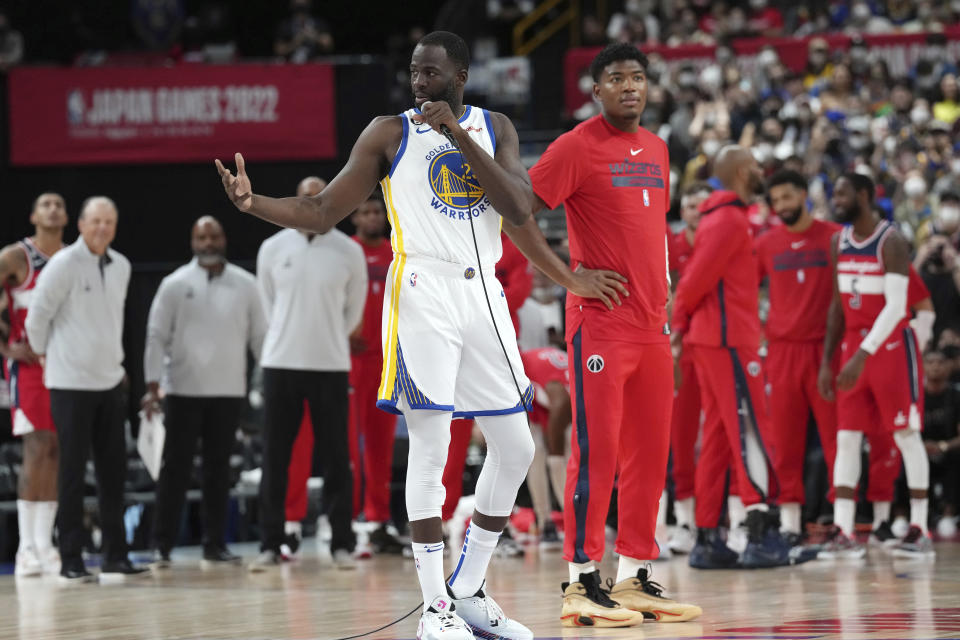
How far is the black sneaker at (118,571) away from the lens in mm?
7766

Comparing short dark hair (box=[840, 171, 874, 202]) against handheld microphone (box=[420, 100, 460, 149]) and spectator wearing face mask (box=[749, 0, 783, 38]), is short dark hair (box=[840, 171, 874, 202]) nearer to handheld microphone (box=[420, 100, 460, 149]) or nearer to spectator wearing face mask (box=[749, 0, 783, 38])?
handheld microphone (box=[420, 100, 460, 149])

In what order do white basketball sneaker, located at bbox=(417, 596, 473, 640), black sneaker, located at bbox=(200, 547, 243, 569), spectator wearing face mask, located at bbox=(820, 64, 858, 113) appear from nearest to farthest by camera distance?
white basketball sneaker, located at bbox=(417, 596, 473, 640) → black sneaker, located at bbox=(200, 547, 243, 569) → spectator wearing face mask, located at bbox=(820, 64, 858, 113)

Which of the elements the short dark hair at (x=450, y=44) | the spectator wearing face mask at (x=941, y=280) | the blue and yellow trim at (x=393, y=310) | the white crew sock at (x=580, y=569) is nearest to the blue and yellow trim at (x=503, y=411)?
the blue and yellow trim at (x=393, y=310)

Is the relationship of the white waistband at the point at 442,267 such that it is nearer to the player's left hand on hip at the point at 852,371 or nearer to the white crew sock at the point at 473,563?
the white crew sock at the point at 473,563

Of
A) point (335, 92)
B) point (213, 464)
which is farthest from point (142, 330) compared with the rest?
point (213, 464)

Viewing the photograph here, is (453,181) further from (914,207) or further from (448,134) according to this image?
(914,207)

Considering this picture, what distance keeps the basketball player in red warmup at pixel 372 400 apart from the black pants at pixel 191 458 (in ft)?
2.63

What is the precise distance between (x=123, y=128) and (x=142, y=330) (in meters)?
2.30

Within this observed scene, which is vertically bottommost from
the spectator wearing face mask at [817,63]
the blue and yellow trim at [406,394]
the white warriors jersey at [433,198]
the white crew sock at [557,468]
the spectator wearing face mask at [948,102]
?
the white crew sock at [557,468]

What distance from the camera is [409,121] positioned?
4.72 metres

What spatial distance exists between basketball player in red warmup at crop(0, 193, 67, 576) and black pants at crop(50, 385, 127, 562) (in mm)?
605

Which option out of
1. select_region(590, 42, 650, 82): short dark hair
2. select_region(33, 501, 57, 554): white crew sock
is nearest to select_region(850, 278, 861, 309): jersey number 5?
select_region(590, 42, 650, 82): short dark hair

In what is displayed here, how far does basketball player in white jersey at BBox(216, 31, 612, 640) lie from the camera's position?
4559mm

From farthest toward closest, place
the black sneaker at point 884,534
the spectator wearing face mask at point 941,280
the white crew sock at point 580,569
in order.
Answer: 1. the spectator wearing face mask at point 941,280
2. the black sneaker at point 884,534
3. the white crew sock at point 580,569
